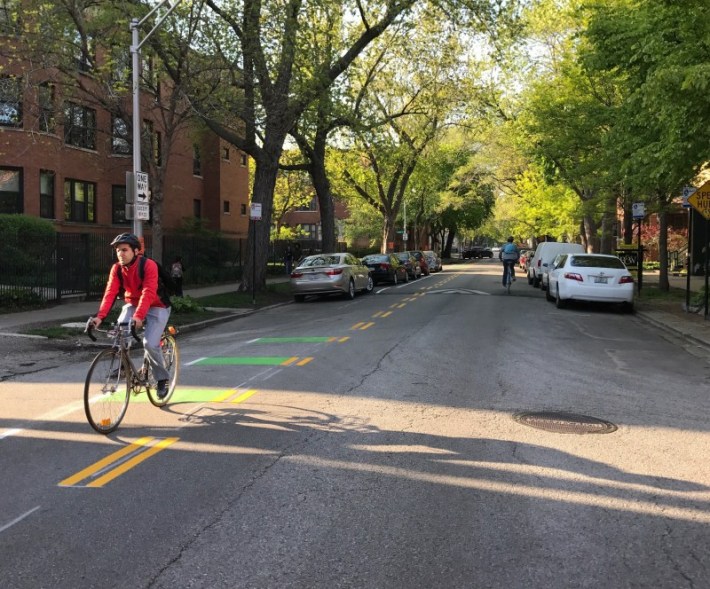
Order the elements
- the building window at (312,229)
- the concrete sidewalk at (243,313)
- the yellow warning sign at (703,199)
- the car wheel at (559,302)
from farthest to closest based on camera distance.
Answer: the building window at (312,229) < the car wheel at (559,302) < the yellow warning sign at (703,199) < the concrete sidewalk at (243,313)

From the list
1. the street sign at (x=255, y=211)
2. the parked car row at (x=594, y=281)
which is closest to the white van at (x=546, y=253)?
the parked car row at (x=594, y=281)

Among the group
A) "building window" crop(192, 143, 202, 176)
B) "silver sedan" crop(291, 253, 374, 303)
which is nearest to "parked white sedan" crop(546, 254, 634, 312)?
"silver sedan" crop(291, 253, 374, 303)

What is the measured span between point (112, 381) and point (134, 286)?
94 centimetres

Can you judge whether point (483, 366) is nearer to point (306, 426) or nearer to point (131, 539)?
point (306, 426)

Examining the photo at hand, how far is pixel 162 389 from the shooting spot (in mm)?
6965

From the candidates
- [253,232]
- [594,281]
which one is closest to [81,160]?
[253,232]

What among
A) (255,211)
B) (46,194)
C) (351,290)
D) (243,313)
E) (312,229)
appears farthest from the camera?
(312,229)

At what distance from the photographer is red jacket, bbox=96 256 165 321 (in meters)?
6.28

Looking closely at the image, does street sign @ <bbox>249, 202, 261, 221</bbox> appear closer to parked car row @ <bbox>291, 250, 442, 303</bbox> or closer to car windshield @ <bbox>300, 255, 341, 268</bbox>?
parked car row @ <bbox>291, 250, 442, 303</bbox>

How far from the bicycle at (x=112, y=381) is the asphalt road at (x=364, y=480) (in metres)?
0.19

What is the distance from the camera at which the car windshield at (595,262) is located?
17109 millimetres

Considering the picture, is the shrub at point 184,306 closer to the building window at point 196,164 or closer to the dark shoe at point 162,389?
the dark shoe at point 162,389

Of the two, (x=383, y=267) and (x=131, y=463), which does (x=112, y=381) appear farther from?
(x=383, y=267)

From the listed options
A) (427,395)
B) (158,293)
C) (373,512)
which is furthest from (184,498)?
(427,395)
